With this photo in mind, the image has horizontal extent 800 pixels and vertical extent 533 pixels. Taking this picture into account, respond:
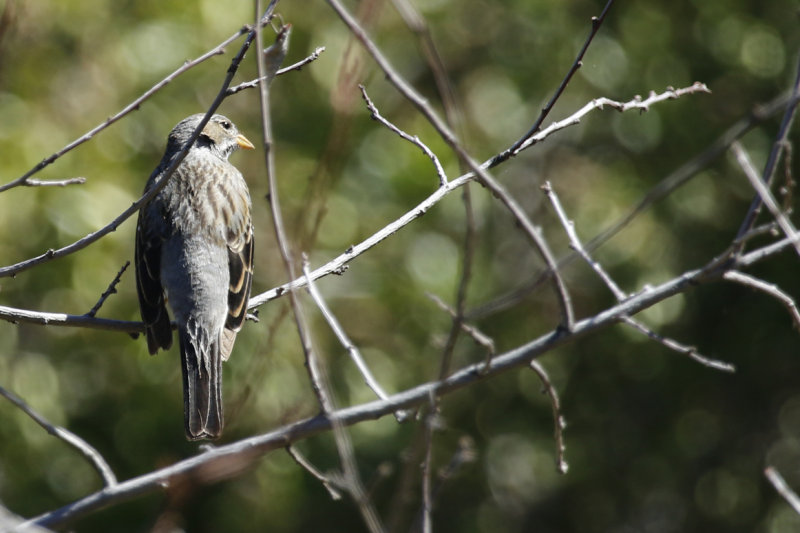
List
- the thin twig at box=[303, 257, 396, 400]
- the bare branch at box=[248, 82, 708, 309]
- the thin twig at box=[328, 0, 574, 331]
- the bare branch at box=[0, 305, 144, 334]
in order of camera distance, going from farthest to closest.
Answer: the bare branch at box=[248, 82, 708, 309], the bare branch at box=[0, 305, 144, 334], the thin twig at box=[303, 257, 396, 400], the thin twig at box=[328, 0, 574, 331]

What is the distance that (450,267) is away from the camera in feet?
23.7

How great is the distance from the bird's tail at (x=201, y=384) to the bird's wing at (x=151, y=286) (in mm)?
99

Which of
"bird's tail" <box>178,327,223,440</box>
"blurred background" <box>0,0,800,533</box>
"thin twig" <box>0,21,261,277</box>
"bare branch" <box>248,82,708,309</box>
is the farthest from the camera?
"blurred background" <box>0,0,800,533</box>

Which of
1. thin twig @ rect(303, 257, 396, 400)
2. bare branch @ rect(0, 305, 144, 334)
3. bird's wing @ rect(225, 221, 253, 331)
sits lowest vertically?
thin twig @ rect(303, 257, 396, 400)

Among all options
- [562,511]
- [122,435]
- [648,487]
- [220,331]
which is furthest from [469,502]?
[220,331]

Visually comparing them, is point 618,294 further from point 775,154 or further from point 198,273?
point 198,273

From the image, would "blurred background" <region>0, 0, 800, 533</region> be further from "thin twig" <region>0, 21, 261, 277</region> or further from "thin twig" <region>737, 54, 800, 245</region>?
"thin twig" <region>737, 54, 800, 245</region>

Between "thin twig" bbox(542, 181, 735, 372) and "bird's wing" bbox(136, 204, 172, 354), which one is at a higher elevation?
"bird's wing" bbox(136, 204, 172, 354)

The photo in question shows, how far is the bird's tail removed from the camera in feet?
14.2

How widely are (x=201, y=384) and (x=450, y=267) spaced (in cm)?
307

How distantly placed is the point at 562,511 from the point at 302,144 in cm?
400

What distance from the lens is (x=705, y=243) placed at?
25.8 ft

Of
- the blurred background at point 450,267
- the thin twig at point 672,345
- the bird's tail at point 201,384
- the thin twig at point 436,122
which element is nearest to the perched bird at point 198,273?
the bird's tail at point 201,384

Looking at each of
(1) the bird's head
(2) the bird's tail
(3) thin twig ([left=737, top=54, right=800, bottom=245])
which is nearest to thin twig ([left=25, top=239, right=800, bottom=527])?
(3) thin twig ([left=737, top=54, right=800, bottom=245])
